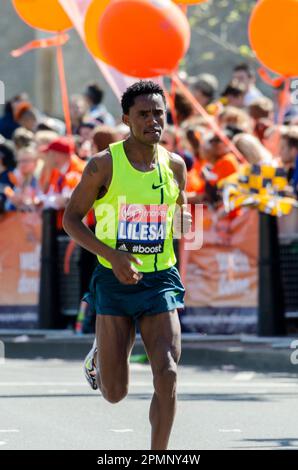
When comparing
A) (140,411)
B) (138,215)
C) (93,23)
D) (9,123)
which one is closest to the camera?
(138,215)

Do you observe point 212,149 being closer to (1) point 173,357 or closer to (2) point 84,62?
(1) point 173,357

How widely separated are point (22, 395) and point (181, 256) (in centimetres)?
396

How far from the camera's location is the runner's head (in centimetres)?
730

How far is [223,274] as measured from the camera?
14961mm

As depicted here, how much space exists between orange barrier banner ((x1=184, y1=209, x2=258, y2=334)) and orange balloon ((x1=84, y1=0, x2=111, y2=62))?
2.04 meters

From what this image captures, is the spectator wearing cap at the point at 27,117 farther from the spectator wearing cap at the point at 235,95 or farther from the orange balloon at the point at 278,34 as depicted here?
the orange balloon at the point at 278,34

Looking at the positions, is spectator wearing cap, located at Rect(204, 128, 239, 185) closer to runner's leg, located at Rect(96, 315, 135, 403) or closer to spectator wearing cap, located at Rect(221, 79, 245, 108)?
spectator wearing cap, located at Rect(221, 79, 245, 108)

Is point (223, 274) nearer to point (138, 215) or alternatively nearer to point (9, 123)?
point (9, 123)

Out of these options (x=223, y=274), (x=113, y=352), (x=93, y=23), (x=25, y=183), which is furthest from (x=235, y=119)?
(x=113, y=352)

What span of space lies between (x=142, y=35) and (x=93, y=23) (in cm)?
84

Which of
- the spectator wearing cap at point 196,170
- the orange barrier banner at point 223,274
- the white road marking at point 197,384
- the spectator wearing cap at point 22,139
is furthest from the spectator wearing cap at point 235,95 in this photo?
the white road marking at point 197,384

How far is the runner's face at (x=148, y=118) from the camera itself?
730 cm

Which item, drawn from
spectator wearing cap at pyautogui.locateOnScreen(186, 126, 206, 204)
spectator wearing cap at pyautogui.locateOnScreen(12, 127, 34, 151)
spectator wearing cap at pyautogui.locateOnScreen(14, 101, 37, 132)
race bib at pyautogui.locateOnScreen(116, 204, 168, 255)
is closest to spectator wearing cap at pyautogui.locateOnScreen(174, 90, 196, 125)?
spectator wearing cap at pyautogui.locateOnScreen(186, 126, 206, 204)

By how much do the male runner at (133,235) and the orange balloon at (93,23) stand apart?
634cm
